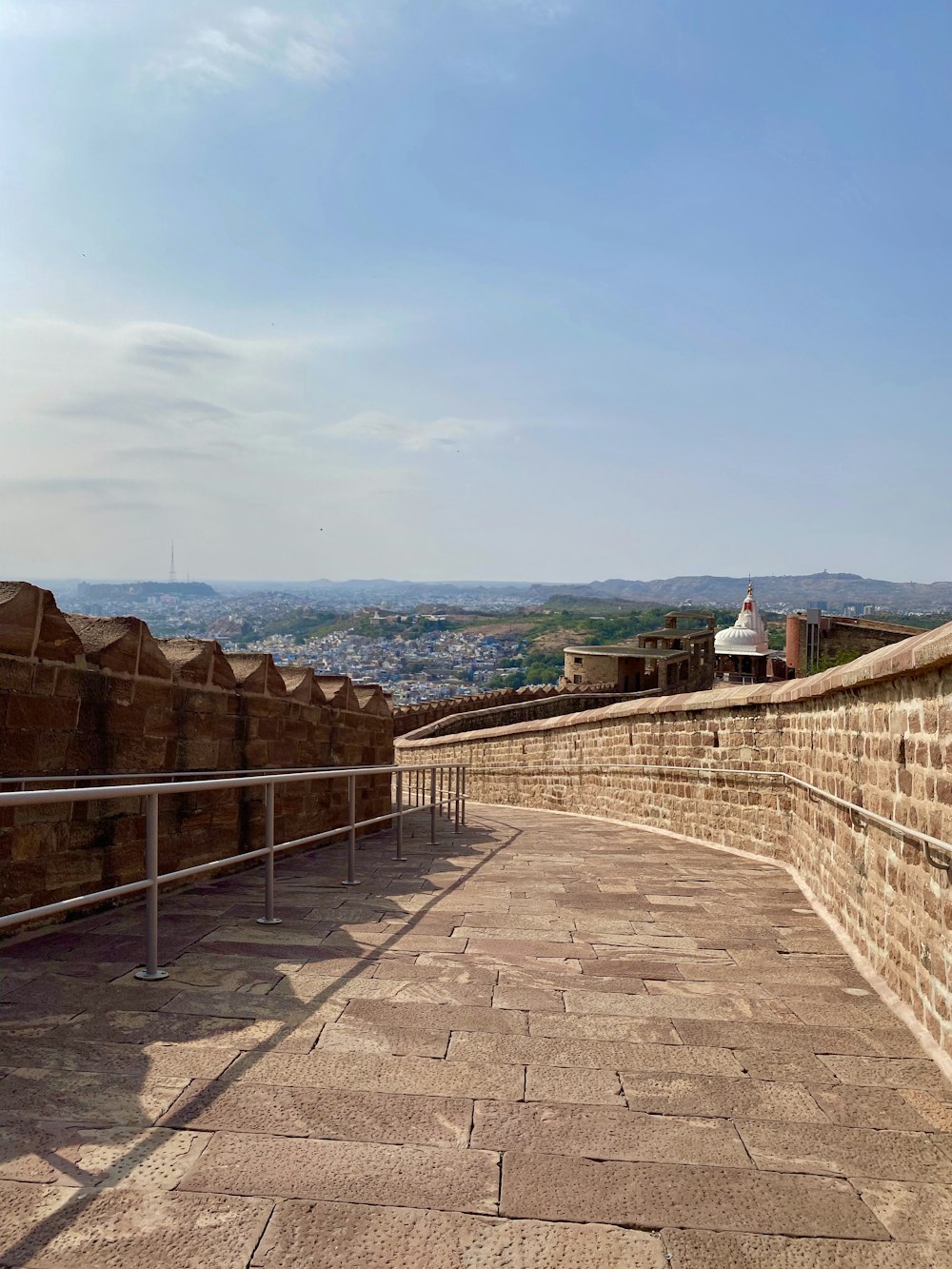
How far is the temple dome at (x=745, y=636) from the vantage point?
5859cm

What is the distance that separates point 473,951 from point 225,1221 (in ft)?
8.78

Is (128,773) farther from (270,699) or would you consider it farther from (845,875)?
(845,875)

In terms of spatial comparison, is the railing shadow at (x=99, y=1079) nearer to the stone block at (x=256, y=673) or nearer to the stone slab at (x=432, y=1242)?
the stone slab at (x=432, y=1242)

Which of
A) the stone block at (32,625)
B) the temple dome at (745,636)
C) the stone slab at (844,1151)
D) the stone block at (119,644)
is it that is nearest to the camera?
the stone slab at (844,1151)

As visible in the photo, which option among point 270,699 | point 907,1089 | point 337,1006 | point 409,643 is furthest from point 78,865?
point 409,643

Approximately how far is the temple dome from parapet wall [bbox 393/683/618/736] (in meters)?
26.5

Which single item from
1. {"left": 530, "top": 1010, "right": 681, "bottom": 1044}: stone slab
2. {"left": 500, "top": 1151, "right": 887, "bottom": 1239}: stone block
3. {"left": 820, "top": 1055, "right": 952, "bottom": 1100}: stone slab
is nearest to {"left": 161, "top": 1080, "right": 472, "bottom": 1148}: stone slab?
{"left": 500, "top": 1151, "right": 887, "bottom": 1239}: stone block

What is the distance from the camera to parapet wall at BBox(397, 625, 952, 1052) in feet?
13.1

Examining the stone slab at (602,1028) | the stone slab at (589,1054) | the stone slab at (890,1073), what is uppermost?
→ the stone slab at (589,1054)

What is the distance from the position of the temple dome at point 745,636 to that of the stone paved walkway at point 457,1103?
5479 centimetres

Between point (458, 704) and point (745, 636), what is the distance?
3331 cm

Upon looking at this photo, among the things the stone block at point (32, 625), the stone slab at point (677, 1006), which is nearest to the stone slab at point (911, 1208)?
the stone slab at point (677, 1006)

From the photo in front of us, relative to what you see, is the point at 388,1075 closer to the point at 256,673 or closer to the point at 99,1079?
the point at 99,1079

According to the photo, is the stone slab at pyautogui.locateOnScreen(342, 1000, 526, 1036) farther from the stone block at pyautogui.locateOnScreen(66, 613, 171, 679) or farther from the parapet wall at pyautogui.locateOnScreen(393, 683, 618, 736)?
the parapet wall at pyautogui.locateOnScreen(393, 683, 618, 736)
